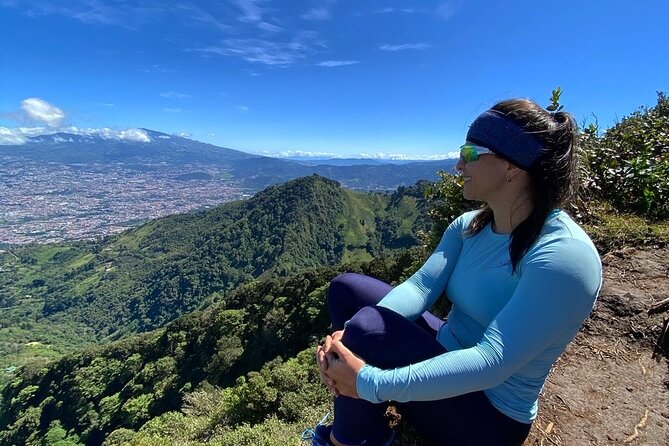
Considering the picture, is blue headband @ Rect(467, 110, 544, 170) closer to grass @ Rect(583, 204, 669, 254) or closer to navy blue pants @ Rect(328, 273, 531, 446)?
navy blue pants @ Rect(328, 273, 531, 446)

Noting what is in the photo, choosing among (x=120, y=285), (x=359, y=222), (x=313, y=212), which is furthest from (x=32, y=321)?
(x=359, y=222)

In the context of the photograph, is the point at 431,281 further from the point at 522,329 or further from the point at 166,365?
the point at 166,365

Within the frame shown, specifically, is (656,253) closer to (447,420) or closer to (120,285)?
(447,420)

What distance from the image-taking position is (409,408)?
6.58ft

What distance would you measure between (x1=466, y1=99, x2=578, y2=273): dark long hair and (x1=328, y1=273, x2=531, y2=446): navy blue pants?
566 millimetres

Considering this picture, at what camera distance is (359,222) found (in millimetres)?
134125

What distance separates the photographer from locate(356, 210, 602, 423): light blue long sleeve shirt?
4.52ft

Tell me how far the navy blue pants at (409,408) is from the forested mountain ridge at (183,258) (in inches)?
3695

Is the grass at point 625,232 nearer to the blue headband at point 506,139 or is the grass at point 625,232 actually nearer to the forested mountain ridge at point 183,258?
the blue headband at point 506,139

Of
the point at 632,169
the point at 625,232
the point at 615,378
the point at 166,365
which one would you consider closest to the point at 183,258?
the point at 166,365

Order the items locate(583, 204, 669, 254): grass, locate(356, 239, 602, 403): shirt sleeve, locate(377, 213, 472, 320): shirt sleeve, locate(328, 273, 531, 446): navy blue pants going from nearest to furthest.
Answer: locate(356, 239, 602, 403): shirt sleeve < locate(328, 273, 531, 446): navy blue pants < locate(377, 213, 472, 320): shirt sleeve < locate(583, 204, 669, 254): grass

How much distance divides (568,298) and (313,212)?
130683 mm

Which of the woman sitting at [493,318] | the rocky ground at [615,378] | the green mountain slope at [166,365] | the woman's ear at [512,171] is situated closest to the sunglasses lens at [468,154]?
the woman sitting at [493,318]

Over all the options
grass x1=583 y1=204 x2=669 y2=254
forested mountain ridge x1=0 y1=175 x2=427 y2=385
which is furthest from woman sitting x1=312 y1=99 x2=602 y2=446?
forested mountain ridge x1=0 y1=175 x2=427 y2=385
